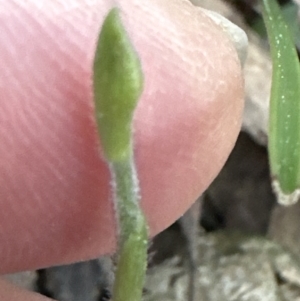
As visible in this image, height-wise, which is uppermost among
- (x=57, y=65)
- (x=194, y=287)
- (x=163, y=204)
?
(x=57, y=65)

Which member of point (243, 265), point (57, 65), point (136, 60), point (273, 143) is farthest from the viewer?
point (243, 265)

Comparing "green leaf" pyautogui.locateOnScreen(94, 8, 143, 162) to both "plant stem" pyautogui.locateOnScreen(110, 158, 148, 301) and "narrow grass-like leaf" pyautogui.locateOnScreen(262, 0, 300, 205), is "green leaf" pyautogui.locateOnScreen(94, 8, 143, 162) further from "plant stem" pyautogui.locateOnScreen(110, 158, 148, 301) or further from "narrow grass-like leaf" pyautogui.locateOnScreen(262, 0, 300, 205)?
"narrow grass-like leaf" pyautogui.locateOnScreen(262, 0, 300, 205)

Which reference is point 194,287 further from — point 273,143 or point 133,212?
point 133,212

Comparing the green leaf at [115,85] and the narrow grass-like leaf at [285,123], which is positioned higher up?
the green leaf at [115,85]

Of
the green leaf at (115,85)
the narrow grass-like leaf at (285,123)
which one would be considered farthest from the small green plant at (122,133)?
the narrow grass-like leaf at (285,123)

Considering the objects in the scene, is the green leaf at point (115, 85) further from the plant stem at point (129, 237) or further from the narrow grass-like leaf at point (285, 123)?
the narrow grass-like leaf at point (285, 123)

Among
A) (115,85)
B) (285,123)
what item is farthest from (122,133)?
(285,123)

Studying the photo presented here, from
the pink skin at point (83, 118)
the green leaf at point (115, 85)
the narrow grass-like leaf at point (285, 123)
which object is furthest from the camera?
the narrow grass-like leaf at point (285, 123)

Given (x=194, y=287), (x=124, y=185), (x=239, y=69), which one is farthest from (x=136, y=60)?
(x=194, y=287)
